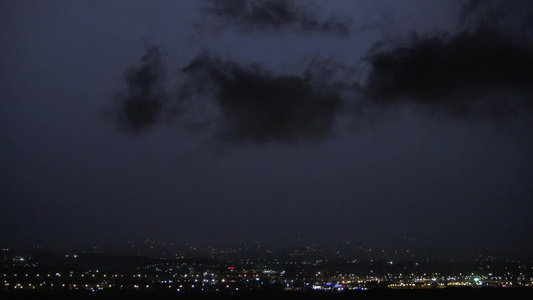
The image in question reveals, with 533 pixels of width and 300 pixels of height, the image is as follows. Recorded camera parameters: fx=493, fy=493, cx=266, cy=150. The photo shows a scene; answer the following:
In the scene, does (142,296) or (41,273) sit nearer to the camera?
(142,296)

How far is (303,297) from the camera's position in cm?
1653

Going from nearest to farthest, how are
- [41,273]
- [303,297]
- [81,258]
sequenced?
[303,297], [41,273], [81,258]

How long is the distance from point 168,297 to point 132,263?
32.5 metres

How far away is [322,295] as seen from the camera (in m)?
16.8

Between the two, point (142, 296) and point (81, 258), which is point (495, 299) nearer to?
point (142, 296)

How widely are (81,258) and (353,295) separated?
40186mm

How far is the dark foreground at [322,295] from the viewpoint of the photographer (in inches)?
628

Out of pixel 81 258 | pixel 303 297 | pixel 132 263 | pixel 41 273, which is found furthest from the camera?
pixel 81 258

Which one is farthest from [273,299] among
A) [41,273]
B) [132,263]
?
[132,263]

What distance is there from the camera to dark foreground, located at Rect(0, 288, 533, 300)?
16.0m

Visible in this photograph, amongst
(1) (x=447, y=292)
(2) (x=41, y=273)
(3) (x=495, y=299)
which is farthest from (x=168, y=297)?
(2) (x=41, y=273)

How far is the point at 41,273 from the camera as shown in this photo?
3109 cm

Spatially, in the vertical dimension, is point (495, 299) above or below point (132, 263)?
below

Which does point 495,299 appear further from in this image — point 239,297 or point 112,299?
point 112,299
